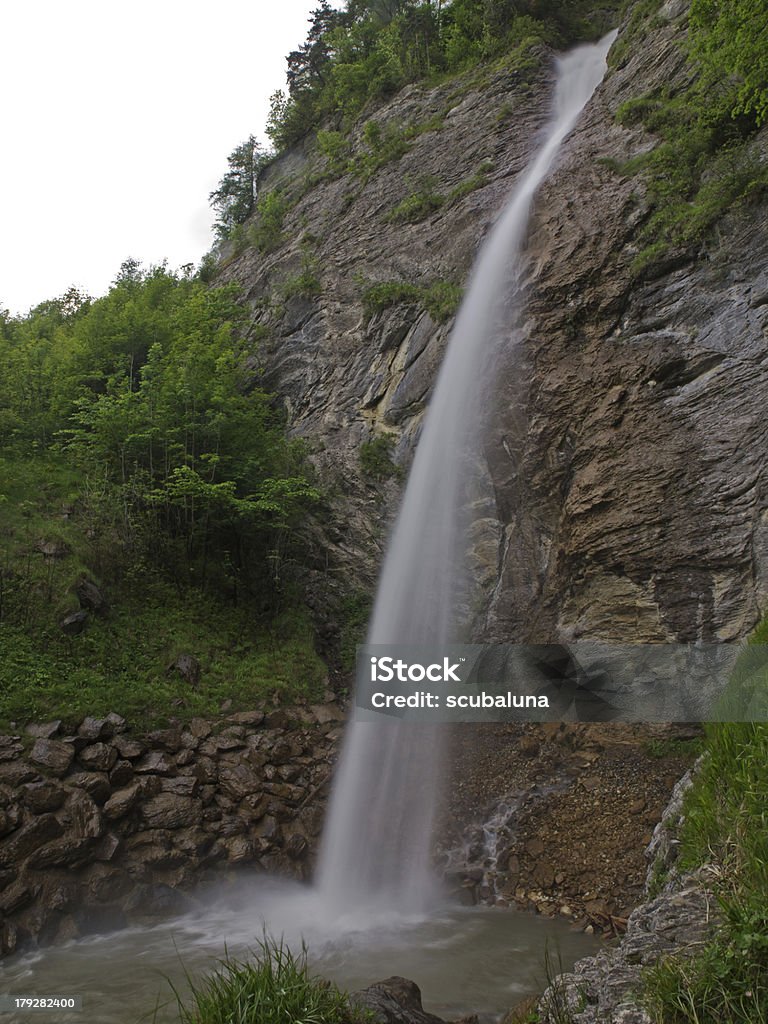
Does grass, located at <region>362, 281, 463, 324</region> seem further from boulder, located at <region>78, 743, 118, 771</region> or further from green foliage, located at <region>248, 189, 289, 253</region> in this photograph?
boulder, located at <region>78, 743, 118, 771</region>

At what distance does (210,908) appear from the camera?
705 centimetres

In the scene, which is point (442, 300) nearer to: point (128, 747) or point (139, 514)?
point (139, 514)

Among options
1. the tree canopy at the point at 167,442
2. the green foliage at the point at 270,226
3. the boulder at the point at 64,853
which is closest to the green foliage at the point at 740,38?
the tree canopy at the point at 167,442

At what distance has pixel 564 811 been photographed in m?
7.85

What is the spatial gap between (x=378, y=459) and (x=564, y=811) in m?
7.72

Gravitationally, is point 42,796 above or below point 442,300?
below

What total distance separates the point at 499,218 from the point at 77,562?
40.7 feet

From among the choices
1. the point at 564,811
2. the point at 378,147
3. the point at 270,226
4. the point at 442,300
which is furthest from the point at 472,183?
the point at 564,811

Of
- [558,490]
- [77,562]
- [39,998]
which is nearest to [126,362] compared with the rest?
[77,562]

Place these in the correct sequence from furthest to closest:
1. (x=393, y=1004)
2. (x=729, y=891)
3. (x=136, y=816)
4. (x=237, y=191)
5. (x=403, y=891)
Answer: (x=237, y=191) < (x=403, y=891) < (x=136, y=816) < (x=393, y=1004) < (x=729, y=891)

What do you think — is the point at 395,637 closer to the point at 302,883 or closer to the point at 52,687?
the point at 302,883

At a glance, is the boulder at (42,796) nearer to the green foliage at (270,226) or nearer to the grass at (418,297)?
the grass at (418,297)

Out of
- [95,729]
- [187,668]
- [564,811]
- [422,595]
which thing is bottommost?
[564,811]

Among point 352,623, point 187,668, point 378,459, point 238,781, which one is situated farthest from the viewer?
point 378,459
